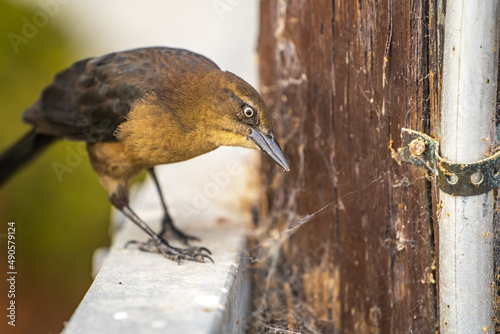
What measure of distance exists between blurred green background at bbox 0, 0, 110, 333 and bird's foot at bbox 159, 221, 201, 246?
6.26 feet

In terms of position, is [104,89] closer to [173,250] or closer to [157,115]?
[157,115]

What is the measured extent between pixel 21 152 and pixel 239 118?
181cm

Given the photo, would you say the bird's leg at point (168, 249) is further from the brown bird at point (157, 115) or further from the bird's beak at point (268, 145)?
the bird's beak at point (268, 145)

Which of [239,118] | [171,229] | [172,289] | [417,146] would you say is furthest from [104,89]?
[417,146]

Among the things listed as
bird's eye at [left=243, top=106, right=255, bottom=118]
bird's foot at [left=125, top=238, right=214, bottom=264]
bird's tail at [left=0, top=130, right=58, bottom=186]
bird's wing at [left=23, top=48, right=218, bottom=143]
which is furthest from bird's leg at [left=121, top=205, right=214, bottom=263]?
bird's tail at [left=0, top=130, right=58, bottom=186]

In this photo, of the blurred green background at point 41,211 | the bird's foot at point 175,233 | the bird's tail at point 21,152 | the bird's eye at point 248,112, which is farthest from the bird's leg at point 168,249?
the blurred green background at point 41,211

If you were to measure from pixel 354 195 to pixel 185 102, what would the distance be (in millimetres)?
985

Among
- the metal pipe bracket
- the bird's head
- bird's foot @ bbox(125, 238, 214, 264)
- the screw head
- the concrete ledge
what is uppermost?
the bird's head

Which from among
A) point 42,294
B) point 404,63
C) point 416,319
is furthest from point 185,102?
point 42,294

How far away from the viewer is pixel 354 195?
2889 millimetres

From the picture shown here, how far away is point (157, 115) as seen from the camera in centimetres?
301

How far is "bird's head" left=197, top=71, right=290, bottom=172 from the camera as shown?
2.92 metres

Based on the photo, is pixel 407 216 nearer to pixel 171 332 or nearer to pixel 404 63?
pixel 404 63

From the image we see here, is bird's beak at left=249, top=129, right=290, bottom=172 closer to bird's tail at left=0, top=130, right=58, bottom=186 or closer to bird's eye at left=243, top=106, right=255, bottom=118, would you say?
bird's eye at left=243, top=106, right=255, bottom=118
